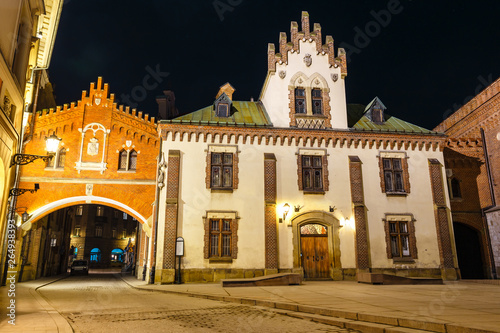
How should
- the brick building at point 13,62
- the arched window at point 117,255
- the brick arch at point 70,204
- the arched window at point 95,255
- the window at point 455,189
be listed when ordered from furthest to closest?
the arched window at point 117,255, the arched window at point 95,255, the window at point 455,189, the brick arch at point 70,204, the brick building at point 13,62

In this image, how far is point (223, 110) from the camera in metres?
23.5

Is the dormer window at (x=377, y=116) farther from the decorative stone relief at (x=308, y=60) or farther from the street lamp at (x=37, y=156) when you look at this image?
the street lamp at (x=37, y=156)

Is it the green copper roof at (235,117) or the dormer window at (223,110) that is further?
the dormer window at (223,110)

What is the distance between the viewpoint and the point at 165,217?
789 inches

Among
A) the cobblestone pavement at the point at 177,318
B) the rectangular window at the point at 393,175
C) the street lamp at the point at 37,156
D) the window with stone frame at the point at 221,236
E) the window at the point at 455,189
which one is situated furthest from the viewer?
the window at the point at 455,189

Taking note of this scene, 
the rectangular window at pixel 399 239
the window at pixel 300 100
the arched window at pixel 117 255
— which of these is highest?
the window at pixel 300 100

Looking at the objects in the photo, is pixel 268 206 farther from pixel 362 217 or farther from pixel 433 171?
pixel 433 171

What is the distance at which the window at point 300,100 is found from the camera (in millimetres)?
23391

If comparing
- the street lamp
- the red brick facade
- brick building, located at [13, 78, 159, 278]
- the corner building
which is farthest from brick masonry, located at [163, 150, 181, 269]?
the street lamp

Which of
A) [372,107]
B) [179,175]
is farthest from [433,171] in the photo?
[179,175]

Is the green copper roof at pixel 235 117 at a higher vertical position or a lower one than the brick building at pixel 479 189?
higher

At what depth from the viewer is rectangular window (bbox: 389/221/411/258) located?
863 inches

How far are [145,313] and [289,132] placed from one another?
14.6 metres

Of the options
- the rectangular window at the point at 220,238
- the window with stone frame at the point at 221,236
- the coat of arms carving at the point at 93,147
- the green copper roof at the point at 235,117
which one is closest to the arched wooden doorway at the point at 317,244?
the window with stone frame at the point at 221,236
